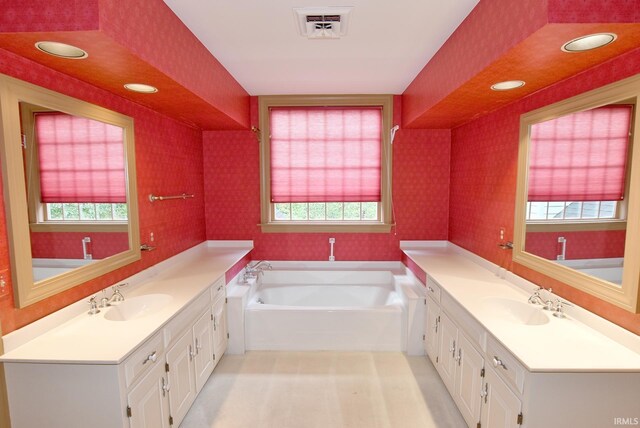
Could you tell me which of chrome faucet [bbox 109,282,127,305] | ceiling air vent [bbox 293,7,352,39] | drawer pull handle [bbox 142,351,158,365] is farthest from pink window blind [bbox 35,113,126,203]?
ceiling air vent [bbox 293,7,352,39]

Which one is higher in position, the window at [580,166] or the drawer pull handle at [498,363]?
the window at [580,166]

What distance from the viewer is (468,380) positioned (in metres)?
2.12

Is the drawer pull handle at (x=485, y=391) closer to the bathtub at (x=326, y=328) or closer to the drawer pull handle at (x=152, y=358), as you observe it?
the bathtub at (x=326, y=328)

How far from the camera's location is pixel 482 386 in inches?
75.0

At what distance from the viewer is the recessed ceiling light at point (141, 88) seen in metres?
2.10

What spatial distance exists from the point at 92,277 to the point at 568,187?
2.97 meters

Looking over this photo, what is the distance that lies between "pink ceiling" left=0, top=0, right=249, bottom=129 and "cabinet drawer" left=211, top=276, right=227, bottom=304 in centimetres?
148

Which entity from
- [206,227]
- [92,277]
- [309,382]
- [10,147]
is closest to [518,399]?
[309,382]

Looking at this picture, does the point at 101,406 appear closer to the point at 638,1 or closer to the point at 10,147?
the point at 10,147

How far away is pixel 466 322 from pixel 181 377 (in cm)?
187

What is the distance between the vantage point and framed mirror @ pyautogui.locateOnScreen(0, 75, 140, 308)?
1.61 metres

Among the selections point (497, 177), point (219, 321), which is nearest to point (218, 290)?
point (219, 321)

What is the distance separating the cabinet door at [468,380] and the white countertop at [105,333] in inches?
71.9

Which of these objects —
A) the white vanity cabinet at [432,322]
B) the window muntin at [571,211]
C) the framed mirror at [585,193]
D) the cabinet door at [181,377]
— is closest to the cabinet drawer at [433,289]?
the white vanity cabinet at [432,322]
